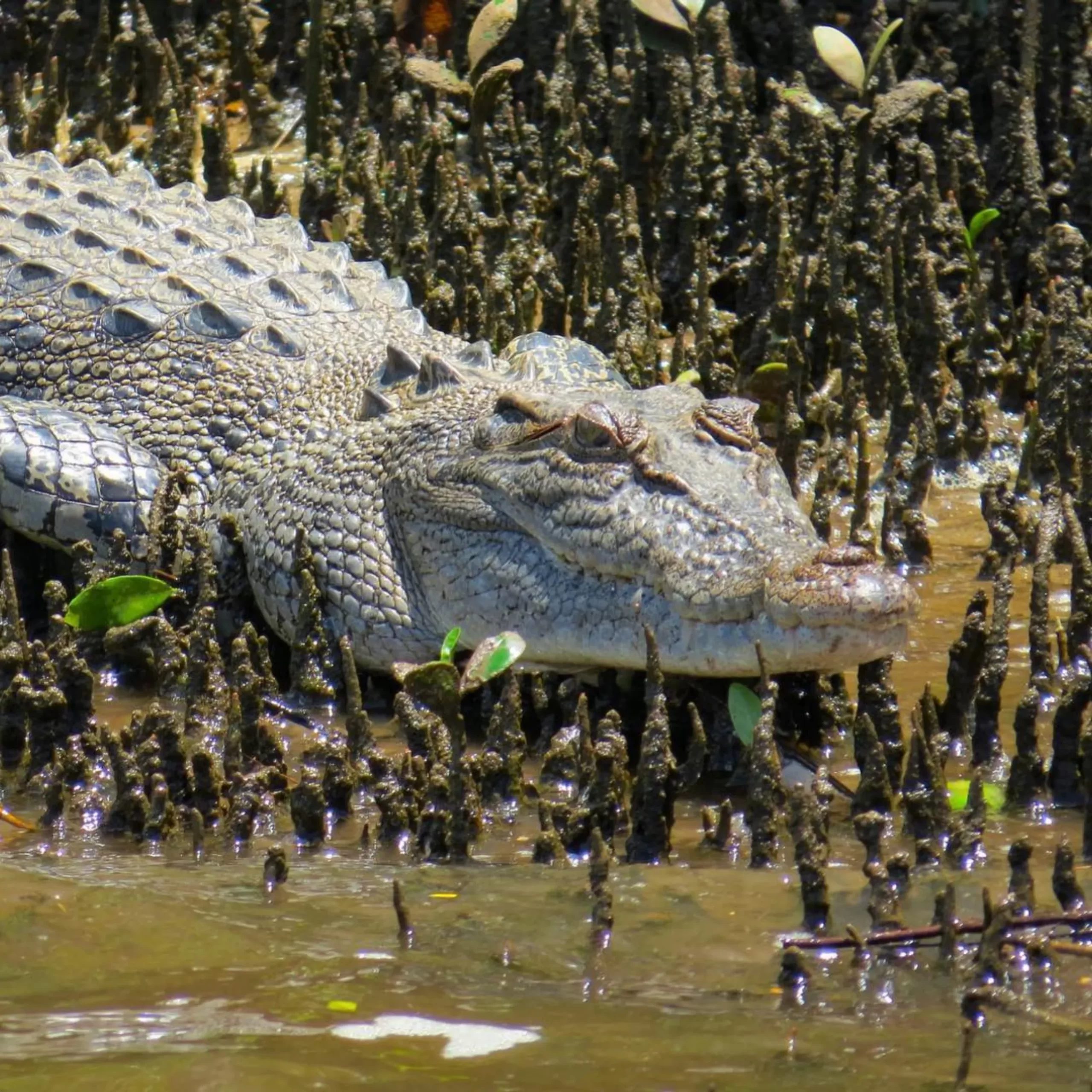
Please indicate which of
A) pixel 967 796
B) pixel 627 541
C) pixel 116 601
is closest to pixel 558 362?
pixel 627 541

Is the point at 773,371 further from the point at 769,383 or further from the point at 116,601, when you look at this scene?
the point at 116,601

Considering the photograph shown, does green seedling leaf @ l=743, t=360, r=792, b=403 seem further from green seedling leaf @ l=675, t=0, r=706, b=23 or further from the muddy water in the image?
the muddy water

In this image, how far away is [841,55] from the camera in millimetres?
6473

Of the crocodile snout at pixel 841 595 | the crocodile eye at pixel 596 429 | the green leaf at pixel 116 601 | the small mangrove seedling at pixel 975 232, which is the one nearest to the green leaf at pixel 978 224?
the small mangrove seedling at pixel 975 232

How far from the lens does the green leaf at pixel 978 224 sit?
6.54m

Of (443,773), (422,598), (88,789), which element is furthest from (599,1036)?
(422,598)

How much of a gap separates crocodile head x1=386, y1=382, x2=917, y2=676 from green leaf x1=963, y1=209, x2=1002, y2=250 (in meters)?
2.60

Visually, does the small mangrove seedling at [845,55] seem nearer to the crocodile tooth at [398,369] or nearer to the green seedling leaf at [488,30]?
the green seedling leaf at [488,30]

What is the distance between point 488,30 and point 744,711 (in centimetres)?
409


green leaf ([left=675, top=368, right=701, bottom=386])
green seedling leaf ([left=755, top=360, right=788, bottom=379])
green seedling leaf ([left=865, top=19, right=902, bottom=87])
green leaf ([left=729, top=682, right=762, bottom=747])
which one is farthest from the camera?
green seedling leaf ([left=865, top=19, right=902, bottom=87])

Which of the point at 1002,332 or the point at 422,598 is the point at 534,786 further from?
the point at 1002,332

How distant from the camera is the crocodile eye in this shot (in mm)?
4035

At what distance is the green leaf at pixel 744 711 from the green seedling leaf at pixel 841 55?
341cm

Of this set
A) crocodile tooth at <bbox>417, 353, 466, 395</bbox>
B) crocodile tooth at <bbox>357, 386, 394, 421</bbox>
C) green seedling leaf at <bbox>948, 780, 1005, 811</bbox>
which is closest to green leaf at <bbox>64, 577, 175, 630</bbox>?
crocodile tooth at <bbox>357, 386, 394, 421</bbox>
